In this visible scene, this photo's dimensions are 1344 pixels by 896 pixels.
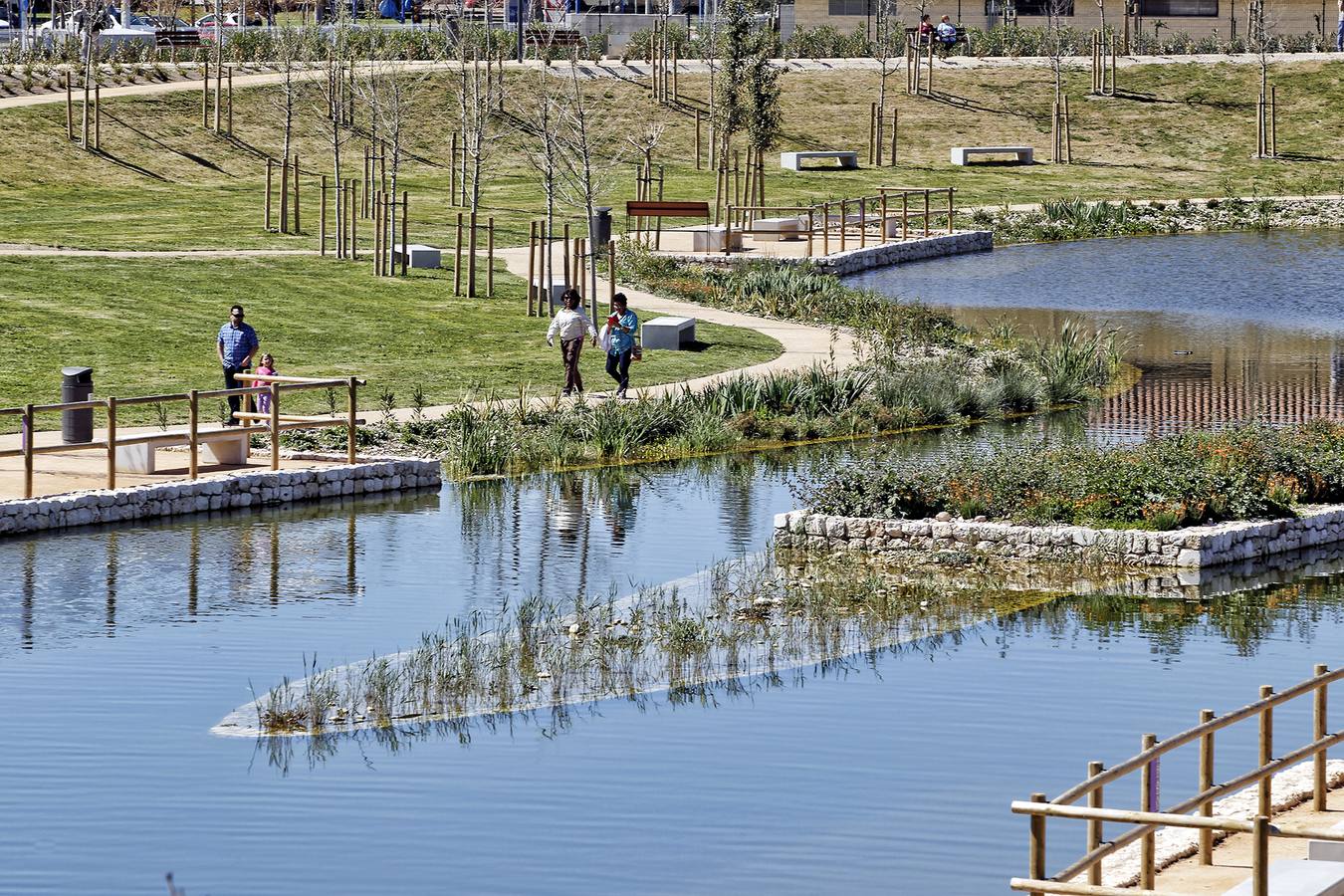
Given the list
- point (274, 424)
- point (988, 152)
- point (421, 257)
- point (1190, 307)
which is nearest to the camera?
point (274, 424)

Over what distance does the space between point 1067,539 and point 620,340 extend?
1133cm

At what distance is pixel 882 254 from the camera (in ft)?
179

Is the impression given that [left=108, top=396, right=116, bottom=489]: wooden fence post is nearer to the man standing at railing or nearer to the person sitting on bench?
the man standing at railing

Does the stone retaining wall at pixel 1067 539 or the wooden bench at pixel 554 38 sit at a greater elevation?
the wooden bench at pixel 554 38

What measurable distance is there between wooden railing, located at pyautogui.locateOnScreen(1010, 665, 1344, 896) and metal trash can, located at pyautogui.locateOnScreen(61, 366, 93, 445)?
17.2 m

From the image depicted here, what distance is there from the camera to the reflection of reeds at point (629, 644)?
17.9m

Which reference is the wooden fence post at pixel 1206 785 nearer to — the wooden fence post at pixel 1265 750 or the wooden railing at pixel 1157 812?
the wooden railing at pixel 1157 812

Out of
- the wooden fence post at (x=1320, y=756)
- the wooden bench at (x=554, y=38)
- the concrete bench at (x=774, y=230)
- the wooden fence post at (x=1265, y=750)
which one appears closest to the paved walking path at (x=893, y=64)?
the wooden bench at (x=554, y=38)

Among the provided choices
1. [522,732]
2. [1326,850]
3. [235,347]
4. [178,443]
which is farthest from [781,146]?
[1326,850]

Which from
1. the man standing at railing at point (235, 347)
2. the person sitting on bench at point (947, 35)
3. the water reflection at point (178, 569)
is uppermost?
the person sitting on bench at point (947, 35)

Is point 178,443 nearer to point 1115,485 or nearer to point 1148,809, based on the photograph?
point 1115,485

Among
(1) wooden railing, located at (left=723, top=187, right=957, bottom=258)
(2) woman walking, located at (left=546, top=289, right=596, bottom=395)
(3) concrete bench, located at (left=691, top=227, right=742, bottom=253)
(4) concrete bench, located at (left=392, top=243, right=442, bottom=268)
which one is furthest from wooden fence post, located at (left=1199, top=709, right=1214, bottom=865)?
(3) concrete bench, located at (left=691, top=227, right=742, bottom=253)

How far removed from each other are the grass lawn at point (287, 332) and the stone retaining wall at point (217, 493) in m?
5.00

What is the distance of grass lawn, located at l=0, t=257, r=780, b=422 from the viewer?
115 ft
